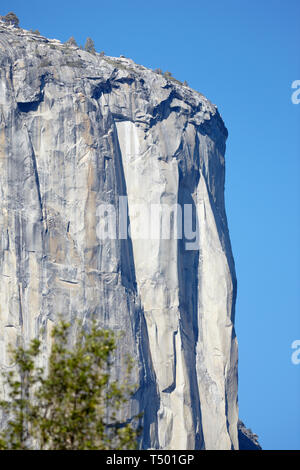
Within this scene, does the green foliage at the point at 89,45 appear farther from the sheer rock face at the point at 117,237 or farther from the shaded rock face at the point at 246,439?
the shaded rock face at the point at 246,439

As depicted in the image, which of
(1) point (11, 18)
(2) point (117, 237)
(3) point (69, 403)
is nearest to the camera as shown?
(3) point (69, 403)

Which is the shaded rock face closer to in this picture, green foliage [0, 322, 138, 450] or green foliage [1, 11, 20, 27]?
green foliage [1, 11, 20, 27]

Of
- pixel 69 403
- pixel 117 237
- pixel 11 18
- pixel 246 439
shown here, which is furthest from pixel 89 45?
pixel 69 403

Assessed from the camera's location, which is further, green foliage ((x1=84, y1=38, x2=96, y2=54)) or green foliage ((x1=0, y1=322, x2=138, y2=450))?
green foliage ((x1=84, y1=38, x2=96, y2=54))

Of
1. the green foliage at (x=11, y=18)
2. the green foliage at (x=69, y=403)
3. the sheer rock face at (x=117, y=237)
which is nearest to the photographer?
the green foliage at (x=69, y=403)

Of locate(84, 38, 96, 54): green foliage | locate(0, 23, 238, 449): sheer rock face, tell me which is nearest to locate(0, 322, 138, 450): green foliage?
locate(0, 23, 238, 449): sheer rock face

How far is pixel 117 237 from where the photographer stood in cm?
11888

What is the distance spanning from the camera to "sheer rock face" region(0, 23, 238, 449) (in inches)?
4572

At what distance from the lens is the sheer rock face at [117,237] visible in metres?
116

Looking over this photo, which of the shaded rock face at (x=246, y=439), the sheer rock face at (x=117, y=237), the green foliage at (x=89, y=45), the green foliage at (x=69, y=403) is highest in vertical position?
the green foliage at (x=89, y=45)

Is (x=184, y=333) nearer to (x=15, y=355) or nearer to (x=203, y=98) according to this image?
(x=203, y=98)

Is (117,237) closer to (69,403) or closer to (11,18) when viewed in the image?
(11,18)

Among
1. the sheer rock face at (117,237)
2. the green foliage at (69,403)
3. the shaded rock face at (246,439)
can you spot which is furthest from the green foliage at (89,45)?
the green foliage at (69,403)

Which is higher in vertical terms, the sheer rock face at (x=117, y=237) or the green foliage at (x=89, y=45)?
the green foliage at (x=89, y=45)
